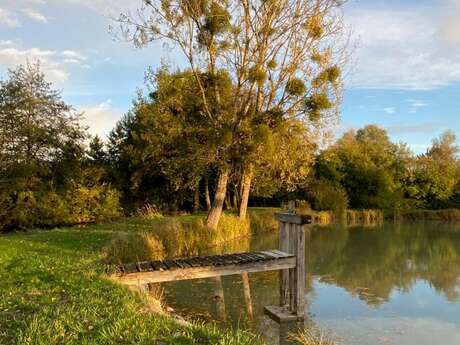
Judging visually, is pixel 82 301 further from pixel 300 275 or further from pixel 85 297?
pixel 300 275

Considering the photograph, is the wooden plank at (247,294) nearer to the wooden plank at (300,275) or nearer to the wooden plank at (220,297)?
the wooden plank at (220,297)

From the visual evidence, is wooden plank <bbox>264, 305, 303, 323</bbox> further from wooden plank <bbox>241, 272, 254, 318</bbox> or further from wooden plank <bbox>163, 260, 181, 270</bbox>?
wooden plank <bbox>163, 260, 181, 270</bbox>

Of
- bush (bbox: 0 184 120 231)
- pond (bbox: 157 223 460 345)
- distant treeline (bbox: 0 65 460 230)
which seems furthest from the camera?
bush (bbox: 0 184 120 231)

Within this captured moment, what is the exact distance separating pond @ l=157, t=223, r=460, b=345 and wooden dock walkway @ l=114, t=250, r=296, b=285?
913mm

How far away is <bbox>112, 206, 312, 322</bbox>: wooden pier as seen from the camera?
24.4 ft

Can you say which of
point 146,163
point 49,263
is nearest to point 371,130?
point 146,163

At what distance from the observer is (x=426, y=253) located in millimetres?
17547

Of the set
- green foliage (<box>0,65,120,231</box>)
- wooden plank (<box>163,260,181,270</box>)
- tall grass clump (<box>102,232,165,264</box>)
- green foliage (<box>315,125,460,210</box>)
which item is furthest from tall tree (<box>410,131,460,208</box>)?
wooden plank (<box>163,260,181,270</box>)

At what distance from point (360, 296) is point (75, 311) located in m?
7.01

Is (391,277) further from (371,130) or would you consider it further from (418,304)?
(371,130)

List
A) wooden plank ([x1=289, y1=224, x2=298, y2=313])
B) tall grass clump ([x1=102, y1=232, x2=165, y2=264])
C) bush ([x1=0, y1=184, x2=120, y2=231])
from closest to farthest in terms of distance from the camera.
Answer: wooden plank ([x1=289, y1=224, x2=298, y2=313]) → tall grass clump ([x1=102, y1=232, x2=165, y2=264]) → bush ([x1=0, y1=184, x2=120, y2=231])

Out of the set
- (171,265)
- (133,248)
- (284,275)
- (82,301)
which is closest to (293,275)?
(284,275)

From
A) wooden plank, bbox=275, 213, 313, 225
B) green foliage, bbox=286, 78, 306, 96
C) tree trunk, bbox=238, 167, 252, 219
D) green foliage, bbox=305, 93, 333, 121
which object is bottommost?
wooden plank, bbox=275, 213, 313, 225

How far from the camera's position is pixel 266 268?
27.2 feet
